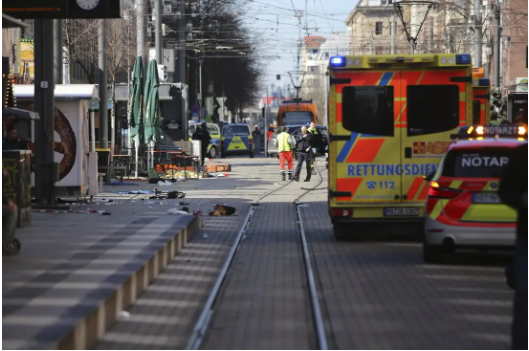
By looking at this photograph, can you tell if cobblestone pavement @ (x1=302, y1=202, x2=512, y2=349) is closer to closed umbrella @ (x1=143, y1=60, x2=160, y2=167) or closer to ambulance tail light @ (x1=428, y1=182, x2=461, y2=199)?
ambulance tail light @ (x1=428, y1=182, x2=461, y2=199)

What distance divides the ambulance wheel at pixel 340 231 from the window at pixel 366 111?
1537mm

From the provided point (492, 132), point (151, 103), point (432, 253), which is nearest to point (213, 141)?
point (151, 103)

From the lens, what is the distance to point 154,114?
3516 centimetres

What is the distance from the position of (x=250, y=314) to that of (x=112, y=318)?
4.23ft

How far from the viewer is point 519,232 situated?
289 inches

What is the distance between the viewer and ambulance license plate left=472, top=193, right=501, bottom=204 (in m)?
13.0

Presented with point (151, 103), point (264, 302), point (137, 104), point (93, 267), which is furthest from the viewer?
point (137, 104)

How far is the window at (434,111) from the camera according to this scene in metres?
16.9

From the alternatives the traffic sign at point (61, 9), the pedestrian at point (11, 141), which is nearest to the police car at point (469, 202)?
the traffic sign at point (61, 9)

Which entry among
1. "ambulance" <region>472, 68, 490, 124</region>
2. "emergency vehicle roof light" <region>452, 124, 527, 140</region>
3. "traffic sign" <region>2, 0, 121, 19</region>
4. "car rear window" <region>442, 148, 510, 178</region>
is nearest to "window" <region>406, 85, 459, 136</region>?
"emergency vehicle roof light" <region>452, 124, 527, 140</region>

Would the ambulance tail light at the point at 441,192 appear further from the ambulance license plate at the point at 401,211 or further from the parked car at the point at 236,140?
the parked car at the point at 236,140

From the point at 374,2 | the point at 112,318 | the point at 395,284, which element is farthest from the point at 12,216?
the point at 374,2

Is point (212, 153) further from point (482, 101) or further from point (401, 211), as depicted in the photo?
point (401, 211)

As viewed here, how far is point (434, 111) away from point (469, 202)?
391cm
